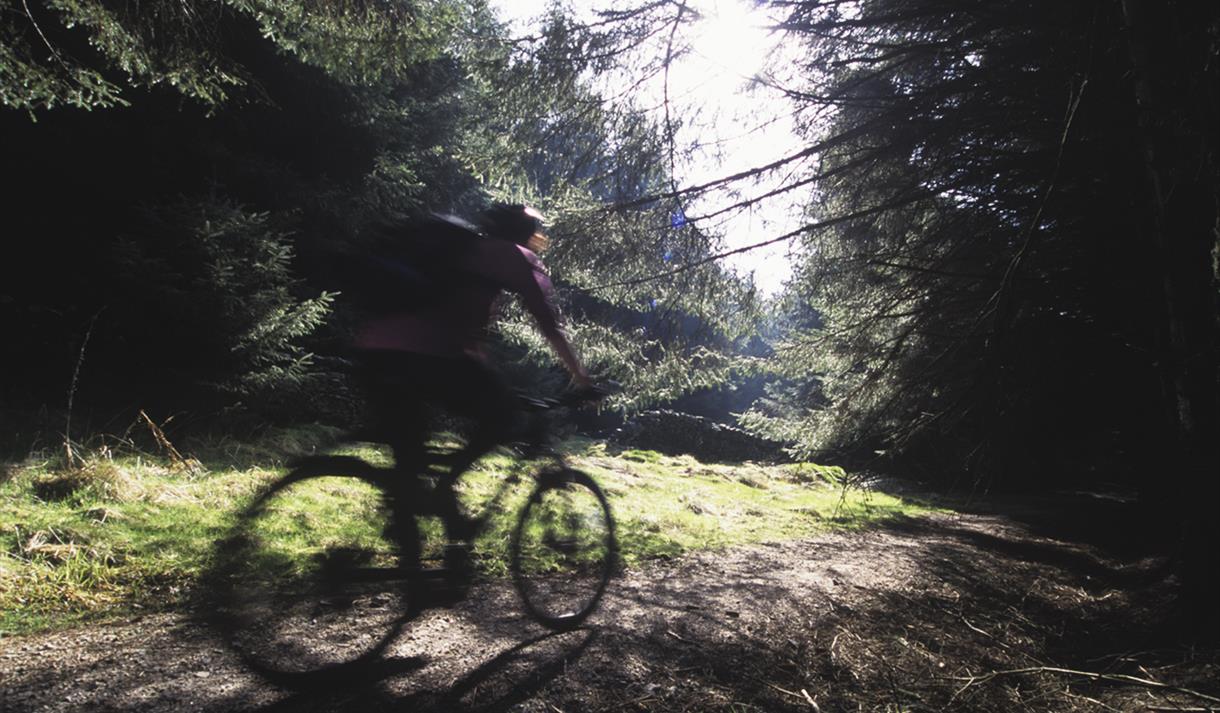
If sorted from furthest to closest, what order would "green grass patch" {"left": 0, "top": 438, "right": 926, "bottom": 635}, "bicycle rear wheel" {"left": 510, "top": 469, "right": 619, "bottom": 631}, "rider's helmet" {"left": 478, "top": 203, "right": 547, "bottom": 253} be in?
1. "bicycle rear wheel" {"left": 510, "top": 469, "right": 619, "bottom": 631}
2. "rider's helmet" {"left": 478, "top": 203, "right": 547, "bottom": 253}
3. "green grass patch" {"left": 0, "top": 438, "right": 926, "bottom": 635}

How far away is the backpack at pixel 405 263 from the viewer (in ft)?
8.98

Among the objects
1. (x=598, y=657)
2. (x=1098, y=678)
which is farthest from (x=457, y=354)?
(x=1098, y=678)

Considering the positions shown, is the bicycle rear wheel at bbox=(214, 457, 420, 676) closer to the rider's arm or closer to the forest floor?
the forest floor

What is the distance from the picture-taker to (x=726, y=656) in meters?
2.30

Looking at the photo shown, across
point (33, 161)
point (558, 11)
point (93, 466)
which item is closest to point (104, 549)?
point (93, 466)

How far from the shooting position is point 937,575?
4.05 meters

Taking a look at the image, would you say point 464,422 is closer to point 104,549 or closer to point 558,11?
point 104,549

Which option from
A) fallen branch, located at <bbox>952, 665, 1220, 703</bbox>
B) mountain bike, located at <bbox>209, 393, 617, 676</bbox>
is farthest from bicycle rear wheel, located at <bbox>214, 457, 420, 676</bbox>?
fallen branch, located at <bbox>952, 665, 1220, 703</bbox>

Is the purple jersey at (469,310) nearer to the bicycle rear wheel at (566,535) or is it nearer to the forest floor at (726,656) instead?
the bicycle rear wheel at (566,535)

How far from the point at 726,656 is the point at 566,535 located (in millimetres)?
1284

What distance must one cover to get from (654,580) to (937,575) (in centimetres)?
230

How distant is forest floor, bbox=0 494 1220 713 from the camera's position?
67.7 inches

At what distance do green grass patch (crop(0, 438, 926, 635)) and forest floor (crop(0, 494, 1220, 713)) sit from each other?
316 millimetres

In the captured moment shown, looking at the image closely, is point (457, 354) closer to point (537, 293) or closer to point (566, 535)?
point (537, 293)
